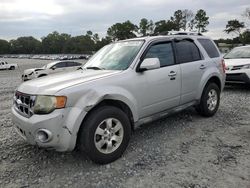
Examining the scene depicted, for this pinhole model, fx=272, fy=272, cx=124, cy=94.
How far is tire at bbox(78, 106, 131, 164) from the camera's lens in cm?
349

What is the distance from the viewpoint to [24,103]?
365 cm

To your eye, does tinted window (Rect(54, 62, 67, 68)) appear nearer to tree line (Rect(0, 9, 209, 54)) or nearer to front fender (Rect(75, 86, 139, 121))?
front fender (Rect(75, 86, 139, 121))

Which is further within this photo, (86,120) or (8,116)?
(8,116)

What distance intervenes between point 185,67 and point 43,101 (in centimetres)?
274

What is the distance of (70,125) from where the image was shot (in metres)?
3.36

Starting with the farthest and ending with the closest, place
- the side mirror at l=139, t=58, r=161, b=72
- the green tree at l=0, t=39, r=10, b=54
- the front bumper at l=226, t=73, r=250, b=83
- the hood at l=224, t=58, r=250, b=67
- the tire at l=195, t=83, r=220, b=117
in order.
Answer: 1. the green tree at l=0, t=39, r=10, b=54
2. the hood at l=224, t=58, r=250, b=67
3. the front bumper at l=226, t=73, r=250, b=83
4. the tire at l=195, t=83, r=220, b=117
5. the side mirror at l=139, t=58, r=161, b=72

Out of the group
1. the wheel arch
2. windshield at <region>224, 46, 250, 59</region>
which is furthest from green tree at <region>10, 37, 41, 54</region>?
the wheel arch

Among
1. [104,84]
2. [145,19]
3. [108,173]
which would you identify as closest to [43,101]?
[104,84]

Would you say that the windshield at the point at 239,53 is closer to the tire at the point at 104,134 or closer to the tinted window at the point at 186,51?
the tinted window at the point at 186,51

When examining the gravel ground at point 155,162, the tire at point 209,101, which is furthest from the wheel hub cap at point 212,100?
the gravel ground at point 155,162

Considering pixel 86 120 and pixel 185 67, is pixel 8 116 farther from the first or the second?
pixel 185 67

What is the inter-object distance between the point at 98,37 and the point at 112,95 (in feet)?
394

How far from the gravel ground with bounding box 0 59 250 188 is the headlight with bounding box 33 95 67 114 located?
33.6 inches

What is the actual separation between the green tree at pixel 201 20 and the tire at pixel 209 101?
272 feet
